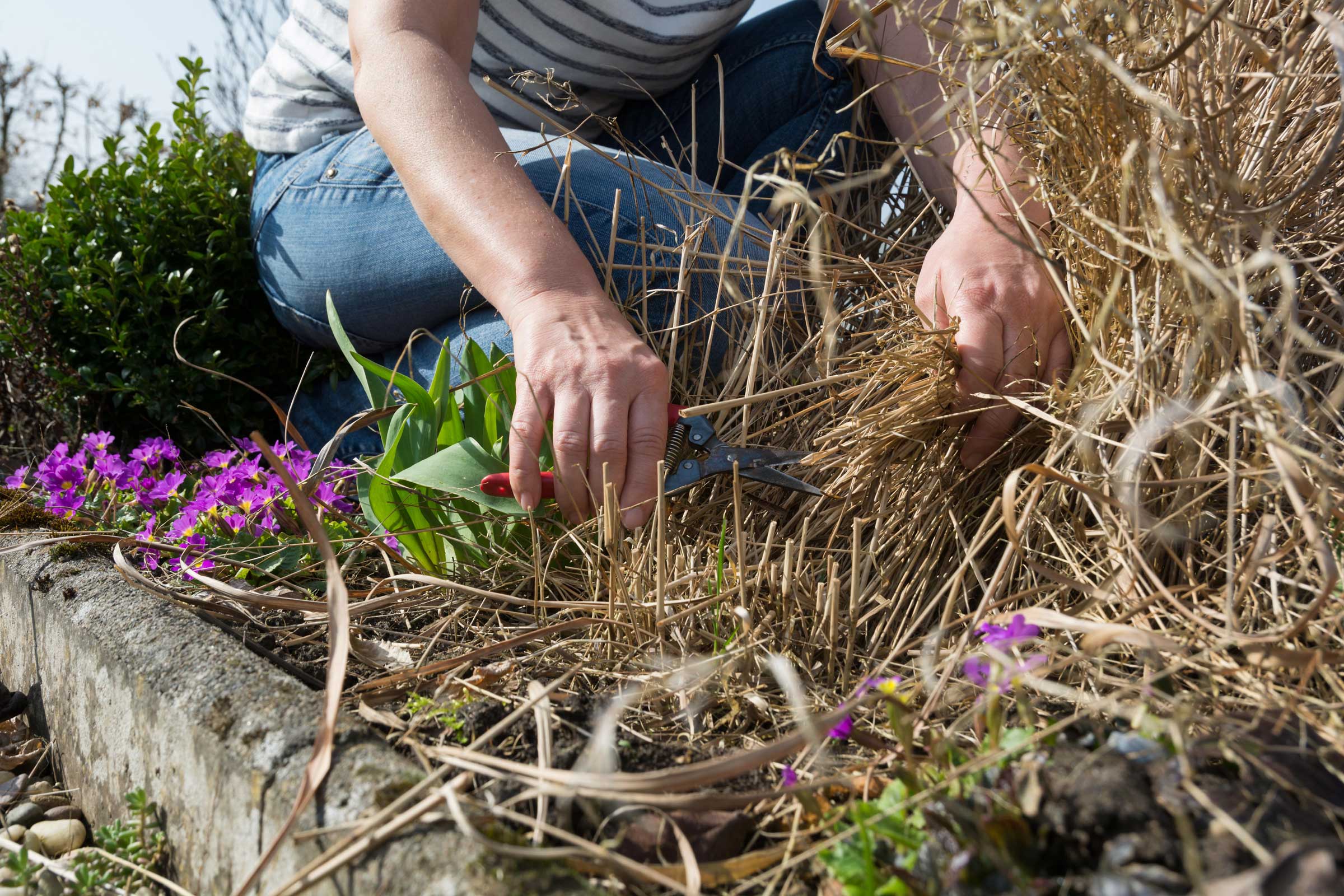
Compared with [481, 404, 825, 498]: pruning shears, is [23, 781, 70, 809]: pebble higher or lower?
lower

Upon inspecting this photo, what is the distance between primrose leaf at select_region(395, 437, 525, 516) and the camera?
116 cm

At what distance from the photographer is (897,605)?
1.04 metres

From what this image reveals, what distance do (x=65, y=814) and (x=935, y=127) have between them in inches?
65.9

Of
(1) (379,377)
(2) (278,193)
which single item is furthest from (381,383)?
(2) (278,193)

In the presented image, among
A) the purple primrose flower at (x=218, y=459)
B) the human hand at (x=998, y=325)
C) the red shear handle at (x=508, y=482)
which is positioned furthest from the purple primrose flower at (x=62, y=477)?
the human hand at (x=998, y=325)

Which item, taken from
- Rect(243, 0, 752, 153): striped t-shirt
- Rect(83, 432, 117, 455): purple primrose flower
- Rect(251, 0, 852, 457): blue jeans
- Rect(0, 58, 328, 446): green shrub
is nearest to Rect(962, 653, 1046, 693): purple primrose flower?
Rect(251, 0, 852, 457): blue jeans

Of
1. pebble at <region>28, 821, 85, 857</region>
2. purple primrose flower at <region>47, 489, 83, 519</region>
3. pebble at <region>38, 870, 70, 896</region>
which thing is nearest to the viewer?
pebble at <region>38, 870, 70, 896</region>

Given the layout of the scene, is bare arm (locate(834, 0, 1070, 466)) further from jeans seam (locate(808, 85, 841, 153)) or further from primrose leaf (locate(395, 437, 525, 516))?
jeans seam (locate(808, 85, 841, 153))

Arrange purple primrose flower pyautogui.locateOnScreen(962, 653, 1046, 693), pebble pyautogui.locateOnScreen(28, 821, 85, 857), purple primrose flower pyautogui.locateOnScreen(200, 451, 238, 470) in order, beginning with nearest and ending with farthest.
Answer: purple primrose flower pyautogui.locateOnScreen(962, 653, 1046, 693)
pebble pyautogui.locateOnScreen(28, 821, 85, 857)
purple primrose flower pyautogui.locateOnScreen(200, 451, 238, 470)

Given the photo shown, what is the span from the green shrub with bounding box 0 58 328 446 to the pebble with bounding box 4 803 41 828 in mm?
1178

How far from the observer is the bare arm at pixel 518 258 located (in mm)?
1121

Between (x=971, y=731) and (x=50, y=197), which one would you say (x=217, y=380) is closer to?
(x=50, y=197)

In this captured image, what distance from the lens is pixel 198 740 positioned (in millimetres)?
819

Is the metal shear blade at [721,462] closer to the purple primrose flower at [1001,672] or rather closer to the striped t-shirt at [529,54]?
the purple primrose flower at [1001,672]
